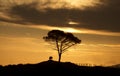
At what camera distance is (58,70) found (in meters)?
130

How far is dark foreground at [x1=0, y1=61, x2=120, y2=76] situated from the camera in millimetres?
125294

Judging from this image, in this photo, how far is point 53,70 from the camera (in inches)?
5079

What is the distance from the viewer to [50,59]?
150 metres

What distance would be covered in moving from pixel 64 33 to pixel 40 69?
80.4 feet

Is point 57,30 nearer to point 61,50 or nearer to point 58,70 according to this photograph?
point 61,50

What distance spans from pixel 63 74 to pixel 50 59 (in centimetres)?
2731

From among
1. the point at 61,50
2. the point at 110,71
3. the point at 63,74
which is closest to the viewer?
the point at 63,74

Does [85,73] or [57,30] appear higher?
[57,30]

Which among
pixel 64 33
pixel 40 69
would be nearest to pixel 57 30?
pixel 64 33

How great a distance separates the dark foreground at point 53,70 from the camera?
125 meters

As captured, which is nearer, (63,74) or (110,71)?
(63,74)

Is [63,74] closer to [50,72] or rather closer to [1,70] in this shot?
[50,72]

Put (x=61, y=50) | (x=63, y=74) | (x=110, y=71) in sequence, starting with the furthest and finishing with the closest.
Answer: (x=61, y=50), (x=110, y=71), (x=63, y=74)

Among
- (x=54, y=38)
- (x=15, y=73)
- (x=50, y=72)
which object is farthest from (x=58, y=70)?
(x=54, y=38)
